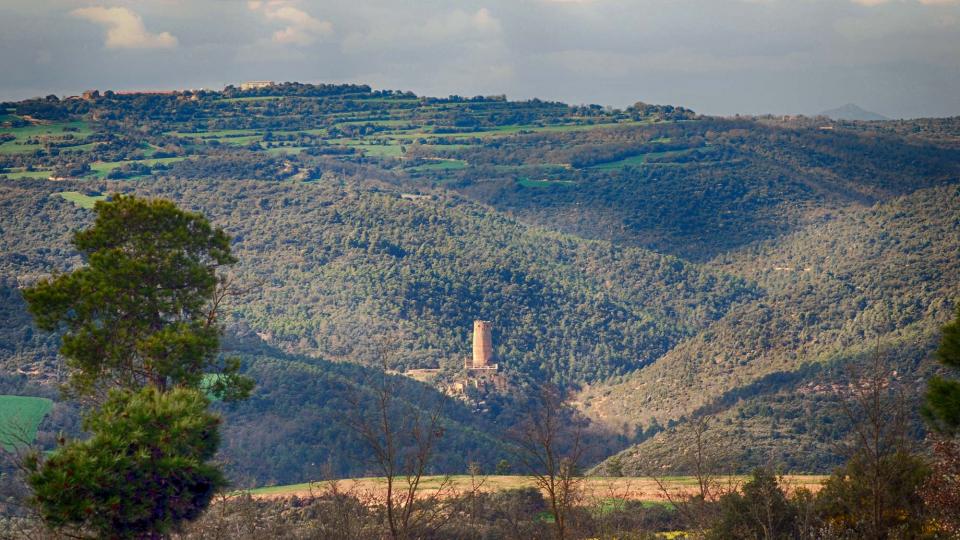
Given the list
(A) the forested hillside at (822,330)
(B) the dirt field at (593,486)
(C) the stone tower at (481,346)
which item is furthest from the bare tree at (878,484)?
(C) the stone tower at (481,346)

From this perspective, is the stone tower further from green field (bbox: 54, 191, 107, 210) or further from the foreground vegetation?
green field (bbox: 54, 191, 107, 210)

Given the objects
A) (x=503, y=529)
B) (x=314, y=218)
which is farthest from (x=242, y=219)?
(x=503, y=529)

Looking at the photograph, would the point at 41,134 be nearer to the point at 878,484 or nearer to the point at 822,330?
the point at 822,330

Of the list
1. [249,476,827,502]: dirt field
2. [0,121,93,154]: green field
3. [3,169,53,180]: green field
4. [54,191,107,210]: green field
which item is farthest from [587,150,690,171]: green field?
[249,476,827,502]: dirt field

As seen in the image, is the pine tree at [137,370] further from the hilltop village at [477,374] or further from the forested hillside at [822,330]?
the hilltop village at [477,374]

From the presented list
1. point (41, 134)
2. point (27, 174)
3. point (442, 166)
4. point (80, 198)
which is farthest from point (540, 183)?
point (27, 174)

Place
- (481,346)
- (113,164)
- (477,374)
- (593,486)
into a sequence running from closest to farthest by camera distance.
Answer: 1. (593,486)
2. (477,374)
3. (481,346)
4. (113,164)

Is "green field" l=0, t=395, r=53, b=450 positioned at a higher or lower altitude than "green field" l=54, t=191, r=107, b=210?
lower
